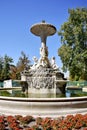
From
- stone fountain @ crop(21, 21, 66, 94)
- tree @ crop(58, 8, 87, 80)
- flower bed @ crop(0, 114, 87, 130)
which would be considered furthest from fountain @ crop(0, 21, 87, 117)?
tree @ crop(58, 8, 87, 80)

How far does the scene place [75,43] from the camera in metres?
34.5

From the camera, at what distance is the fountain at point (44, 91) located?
34.6ft

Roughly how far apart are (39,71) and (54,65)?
5.21 feet

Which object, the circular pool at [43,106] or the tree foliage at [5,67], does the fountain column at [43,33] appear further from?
the tree foliage at [5,67]

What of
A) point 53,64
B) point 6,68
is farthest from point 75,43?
point 6,68

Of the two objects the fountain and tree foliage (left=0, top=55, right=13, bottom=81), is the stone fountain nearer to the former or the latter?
the fountain

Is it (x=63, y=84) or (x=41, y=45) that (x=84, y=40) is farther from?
(x=63, y=84)

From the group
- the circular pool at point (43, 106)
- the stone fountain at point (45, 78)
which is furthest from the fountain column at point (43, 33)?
the circular pool at point (43, 106)

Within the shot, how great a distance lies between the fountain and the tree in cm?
1386

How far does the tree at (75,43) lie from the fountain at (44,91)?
13858 millimetres

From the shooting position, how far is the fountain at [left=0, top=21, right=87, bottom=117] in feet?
34.6

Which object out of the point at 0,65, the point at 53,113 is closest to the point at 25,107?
the point at 53,113

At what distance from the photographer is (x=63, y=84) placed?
16781mm

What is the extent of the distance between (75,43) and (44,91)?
1933 cm
